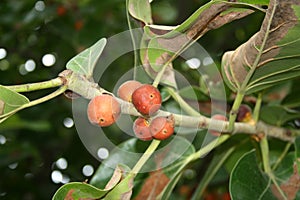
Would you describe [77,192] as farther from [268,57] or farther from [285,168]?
[285,168]

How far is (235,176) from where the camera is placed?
1114mm

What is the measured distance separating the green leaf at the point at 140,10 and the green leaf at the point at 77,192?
0.35 metres

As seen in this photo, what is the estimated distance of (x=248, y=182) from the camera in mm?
1129

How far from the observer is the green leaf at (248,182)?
3.56 ft

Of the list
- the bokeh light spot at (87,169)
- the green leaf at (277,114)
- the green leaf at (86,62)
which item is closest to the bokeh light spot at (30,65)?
the bokeh light spot at (87,169)

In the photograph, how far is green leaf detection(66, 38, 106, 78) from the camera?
0.89 metres

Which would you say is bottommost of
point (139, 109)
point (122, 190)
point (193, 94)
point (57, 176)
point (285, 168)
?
point (57, 176)

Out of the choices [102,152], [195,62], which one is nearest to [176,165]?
[195,62]

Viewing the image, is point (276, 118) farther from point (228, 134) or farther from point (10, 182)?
point (10, 182)

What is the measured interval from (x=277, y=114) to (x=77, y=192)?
68 centimetres

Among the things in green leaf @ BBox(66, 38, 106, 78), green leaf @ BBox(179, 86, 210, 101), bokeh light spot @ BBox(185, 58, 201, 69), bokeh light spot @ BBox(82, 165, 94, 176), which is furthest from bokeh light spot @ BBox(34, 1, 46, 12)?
green leaf @ BBox(66, 38, 106, 78)

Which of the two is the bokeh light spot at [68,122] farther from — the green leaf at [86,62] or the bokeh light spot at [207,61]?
the green leaf at [86,62]

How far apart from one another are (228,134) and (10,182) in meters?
1.64

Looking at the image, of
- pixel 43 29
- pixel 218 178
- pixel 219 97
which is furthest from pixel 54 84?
pixel 43 29
